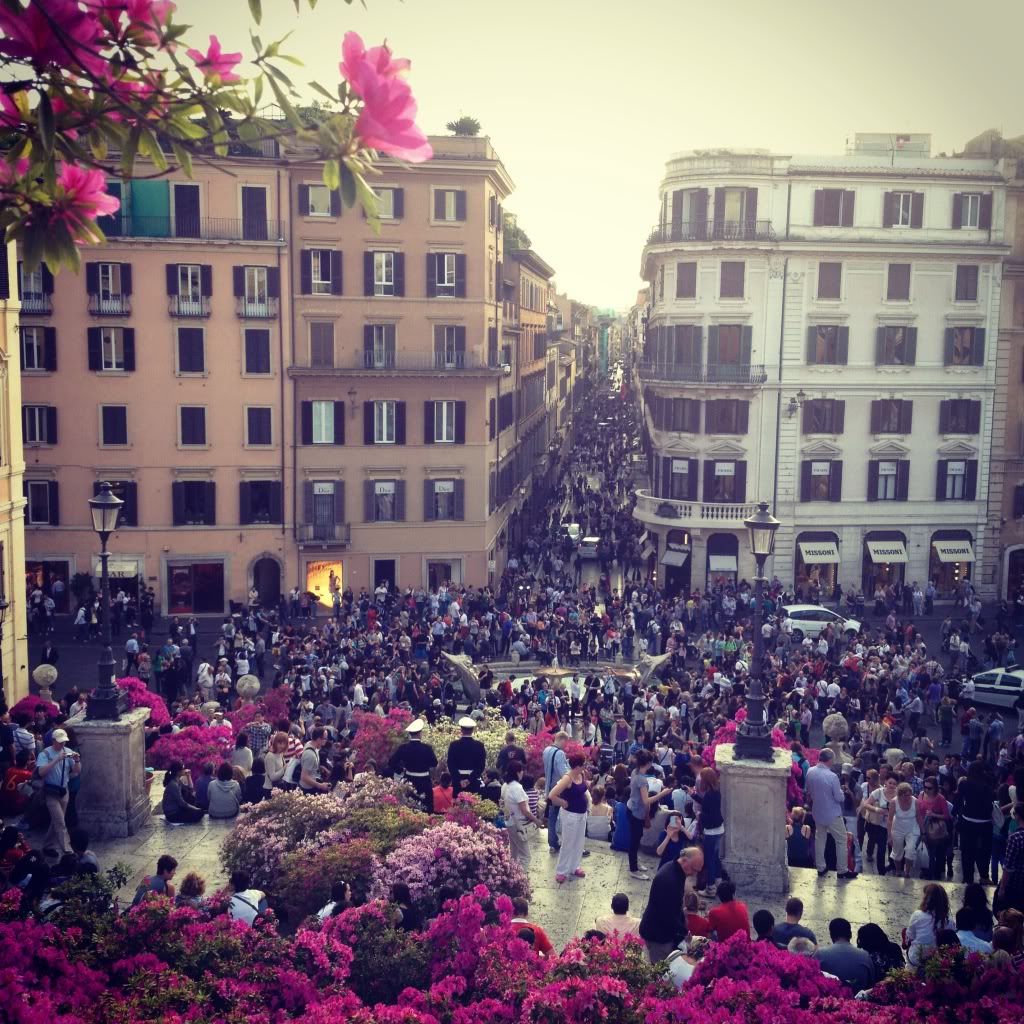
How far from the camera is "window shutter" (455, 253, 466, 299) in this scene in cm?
4247

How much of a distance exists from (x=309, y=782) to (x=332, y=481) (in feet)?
90.1

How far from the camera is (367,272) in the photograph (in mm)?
41594

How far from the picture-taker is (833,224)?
44812mm

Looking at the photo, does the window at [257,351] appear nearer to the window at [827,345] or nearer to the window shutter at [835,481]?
the window at [827,345]

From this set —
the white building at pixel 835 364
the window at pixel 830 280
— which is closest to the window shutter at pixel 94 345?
the white building at pixel 835 364

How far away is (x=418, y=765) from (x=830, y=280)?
116ft

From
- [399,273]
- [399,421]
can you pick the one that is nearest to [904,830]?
[399,421]

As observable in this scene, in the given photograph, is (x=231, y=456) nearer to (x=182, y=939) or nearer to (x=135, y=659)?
(x=135, y=659)

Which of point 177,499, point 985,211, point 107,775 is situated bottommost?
point 107,775

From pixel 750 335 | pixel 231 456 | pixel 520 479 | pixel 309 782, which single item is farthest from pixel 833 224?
pixel 309 782

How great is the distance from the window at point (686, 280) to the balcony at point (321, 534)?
15.5 meters

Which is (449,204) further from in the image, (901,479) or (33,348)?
(901,479)

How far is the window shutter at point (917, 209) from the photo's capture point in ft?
147

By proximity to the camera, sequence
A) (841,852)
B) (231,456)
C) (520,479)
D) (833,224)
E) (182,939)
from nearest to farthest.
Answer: (182,939) < (841,852) < (231,456) < (833,224) < (520,479)
